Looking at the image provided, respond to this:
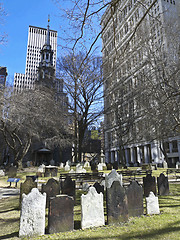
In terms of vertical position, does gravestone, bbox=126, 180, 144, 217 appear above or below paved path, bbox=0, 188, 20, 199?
above

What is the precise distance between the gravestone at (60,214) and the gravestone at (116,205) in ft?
3.12

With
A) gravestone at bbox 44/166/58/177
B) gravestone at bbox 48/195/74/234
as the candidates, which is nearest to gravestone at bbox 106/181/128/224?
gravestone at bbox 48/195/74/234

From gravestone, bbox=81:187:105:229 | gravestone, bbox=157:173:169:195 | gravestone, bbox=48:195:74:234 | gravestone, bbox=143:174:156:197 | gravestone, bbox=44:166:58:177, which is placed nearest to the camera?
gravestone, bbox=48:195:74:234

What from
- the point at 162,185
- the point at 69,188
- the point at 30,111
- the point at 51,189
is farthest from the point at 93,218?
the point at 30,111

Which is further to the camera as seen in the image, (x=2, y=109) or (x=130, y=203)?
(x=2, y=109)

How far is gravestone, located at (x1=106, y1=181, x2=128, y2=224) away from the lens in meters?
4.57

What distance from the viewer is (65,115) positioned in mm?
21250

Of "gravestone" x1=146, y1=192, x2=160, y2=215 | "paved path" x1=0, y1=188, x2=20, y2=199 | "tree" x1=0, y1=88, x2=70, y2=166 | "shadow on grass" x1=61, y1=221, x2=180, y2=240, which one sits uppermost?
"tree" x1=0, y1=88, x2=70, y2=166

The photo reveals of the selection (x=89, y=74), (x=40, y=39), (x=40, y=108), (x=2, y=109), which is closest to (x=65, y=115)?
(x=40, y=108)

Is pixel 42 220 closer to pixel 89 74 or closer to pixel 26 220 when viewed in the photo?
pixel 26 220

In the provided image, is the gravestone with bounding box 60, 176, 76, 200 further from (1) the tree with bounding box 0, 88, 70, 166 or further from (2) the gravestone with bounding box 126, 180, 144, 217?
(1) the tree with bounding box 0, 88, 70, 166

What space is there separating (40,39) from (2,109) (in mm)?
129319

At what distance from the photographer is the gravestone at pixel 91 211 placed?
14.5 feet

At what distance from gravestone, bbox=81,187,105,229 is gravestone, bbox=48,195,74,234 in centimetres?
31
